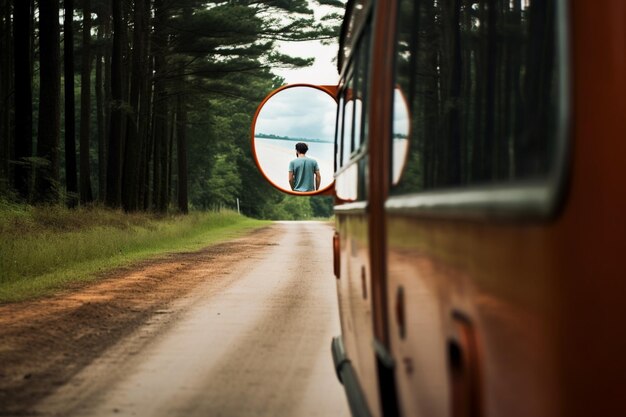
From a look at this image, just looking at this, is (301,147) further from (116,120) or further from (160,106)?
(160,106)

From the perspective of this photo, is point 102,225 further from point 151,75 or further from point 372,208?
point 372,208

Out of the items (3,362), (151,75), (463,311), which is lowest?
(3,362)

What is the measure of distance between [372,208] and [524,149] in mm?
2584

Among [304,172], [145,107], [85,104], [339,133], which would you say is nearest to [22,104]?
[145,107]

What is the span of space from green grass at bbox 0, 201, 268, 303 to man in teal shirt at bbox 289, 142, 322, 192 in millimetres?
5578

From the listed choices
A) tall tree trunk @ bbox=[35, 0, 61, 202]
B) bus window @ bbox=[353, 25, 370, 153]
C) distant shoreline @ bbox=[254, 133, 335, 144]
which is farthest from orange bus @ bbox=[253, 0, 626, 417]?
tall tree trunk @ bbox=[35, 0, 61, 202]

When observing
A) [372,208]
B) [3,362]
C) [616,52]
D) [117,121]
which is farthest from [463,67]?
[117,121]

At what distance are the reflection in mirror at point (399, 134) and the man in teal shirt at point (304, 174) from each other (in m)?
4.93

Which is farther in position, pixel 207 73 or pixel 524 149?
pixel 207 73

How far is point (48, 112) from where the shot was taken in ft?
91.8

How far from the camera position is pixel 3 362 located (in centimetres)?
890

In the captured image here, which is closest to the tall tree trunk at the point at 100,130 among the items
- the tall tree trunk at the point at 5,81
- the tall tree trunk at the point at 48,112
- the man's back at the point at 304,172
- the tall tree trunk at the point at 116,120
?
the tall tree trunk at the point at 5,81

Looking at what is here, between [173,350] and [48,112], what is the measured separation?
19191 mm

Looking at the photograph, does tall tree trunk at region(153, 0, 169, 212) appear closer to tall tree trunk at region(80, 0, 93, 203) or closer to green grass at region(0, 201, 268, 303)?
tall tree trunk at region(80, 0, 93, 203)
